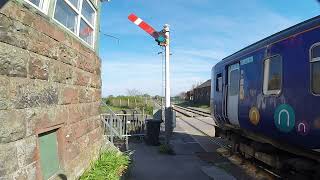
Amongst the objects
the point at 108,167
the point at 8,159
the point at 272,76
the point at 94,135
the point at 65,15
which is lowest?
the point at 108,167

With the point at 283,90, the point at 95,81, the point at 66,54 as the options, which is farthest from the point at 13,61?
the point at 283,90

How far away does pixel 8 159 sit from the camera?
4.29 metres

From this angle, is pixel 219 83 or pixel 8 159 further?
pixel 219 83

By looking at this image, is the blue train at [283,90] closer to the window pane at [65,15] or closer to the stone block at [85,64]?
the stone block at [85,64]

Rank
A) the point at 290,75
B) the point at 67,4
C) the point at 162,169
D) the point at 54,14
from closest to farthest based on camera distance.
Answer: the point at 54,14
the point at 67,4
the point at 290,75
the point at 162,169

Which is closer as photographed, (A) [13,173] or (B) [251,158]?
(A) [13,173]

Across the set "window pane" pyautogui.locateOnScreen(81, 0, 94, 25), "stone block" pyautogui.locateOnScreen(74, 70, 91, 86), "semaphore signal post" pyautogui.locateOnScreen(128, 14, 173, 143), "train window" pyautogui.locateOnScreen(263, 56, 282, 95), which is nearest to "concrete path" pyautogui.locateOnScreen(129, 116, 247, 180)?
"semaphore signal post" pyautogui.locateOnScreen(128, 14, 173, 143)

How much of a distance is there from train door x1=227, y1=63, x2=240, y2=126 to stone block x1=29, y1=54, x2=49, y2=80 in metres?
7.92

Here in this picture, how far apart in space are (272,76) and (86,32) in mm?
4049

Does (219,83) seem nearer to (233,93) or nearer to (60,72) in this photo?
(233,93)

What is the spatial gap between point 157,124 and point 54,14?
11667mm

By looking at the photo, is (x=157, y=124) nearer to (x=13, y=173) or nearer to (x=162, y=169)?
(x=162, y=169)

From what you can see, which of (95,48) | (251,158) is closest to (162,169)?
(251,158)

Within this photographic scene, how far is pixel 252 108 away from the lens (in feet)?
35.6
